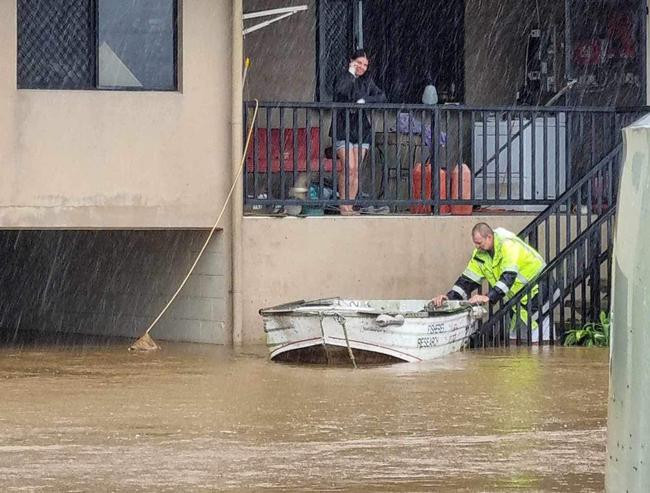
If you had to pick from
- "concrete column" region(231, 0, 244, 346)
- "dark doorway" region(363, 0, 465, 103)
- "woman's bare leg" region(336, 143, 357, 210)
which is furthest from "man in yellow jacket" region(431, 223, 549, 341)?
"dark doorway" region(363, 0, 465, 103)

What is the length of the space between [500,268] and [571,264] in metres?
0.82

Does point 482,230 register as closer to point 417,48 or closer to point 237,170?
point 237,170

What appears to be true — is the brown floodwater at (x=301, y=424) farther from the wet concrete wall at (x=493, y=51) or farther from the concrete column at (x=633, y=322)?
the wet concrete wall at (x=493, y=51)

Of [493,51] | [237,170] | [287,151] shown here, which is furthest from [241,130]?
[493,51]

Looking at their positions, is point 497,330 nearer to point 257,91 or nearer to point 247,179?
point 247,179

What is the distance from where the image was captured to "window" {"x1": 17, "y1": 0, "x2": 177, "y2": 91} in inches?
620

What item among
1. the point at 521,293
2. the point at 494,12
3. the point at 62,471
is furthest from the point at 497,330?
the point at 62,471

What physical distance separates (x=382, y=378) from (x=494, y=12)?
7.76 meters

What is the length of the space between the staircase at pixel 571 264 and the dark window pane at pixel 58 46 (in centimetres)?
492

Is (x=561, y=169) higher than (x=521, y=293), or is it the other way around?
(x=561, y=169)

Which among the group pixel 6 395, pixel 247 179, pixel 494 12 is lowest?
pixel 6 395

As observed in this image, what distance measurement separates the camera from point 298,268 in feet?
54.2

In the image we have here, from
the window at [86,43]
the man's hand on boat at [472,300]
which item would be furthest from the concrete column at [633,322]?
the window at [86,43]

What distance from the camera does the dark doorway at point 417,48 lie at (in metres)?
19.4
